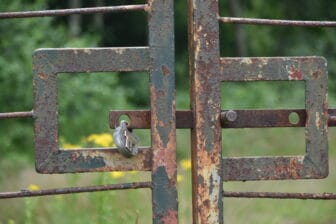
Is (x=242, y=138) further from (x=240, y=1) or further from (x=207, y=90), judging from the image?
(x=240, y=1)

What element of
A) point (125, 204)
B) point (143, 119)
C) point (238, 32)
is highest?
point (143, 119)

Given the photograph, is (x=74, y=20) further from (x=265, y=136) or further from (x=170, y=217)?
(x=170, y=217)

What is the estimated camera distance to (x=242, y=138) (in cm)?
1014

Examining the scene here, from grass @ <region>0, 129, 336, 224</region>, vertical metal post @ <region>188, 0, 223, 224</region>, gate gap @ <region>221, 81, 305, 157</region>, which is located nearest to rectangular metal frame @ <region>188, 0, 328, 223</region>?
vertical metal post @ <region>188, 0, 223, 224</region>

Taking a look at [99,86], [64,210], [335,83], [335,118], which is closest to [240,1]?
[335,83]

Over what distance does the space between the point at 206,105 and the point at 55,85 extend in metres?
0.40

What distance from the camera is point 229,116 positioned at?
104 inches

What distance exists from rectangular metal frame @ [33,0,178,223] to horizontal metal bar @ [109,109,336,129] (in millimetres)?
43

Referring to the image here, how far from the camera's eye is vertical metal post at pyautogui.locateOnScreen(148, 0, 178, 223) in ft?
8.65

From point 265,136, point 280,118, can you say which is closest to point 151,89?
point 280,118

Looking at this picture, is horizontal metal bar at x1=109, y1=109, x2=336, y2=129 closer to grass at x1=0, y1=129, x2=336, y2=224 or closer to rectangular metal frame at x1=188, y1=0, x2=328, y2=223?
rectangular metal frame at x1=188, y1=0, x2=328, y2=223

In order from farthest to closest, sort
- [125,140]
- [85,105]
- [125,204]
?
[85,105] < [125,204] < [125,140]

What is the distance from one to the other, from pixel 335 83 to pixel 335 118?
13.9 meters

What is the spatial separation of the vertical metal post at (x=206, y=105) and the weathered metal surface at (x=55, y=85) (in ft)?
0.45
